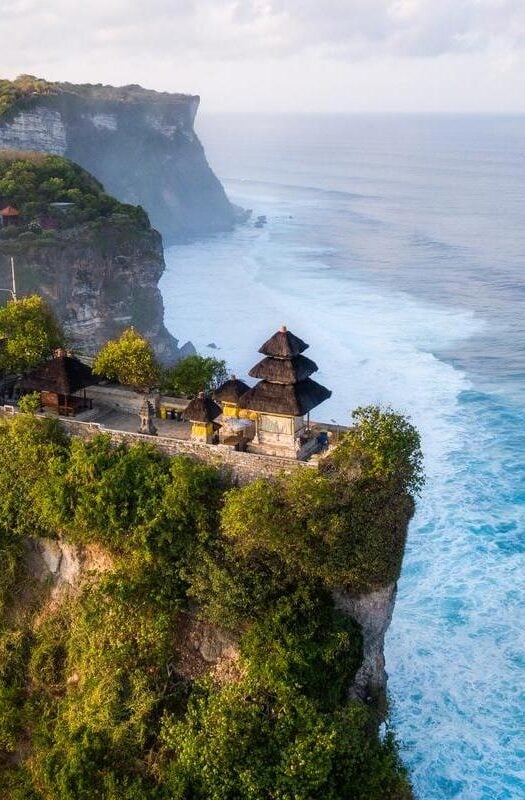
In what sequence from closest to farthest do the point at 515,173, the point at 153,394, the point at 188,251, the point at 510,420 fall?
the point at 153,394 < the point at 510,420 < the point at 188,251 < the point at 515,173

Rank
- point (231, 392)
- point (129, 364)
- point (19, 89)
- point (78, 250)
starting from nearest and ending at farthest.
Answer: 1. point (231, 392)
2. point (129, 364)
3. point (78, 250)
4. point (19, 89)

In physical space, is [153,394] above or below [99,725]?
above

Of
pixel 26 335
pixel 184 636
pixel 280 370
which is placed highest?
pixel 280 370

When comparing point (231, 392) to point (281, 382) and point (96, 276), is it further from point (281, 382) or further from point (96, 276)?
point (96, 276)

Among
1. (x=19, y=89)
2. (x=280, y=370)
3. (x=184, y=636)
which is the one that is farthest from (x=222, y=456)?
(x=19, y=89)

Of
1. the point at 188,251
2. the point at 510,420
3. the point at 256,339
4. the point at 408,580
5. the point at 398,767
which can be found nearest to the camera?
the point at 398,767

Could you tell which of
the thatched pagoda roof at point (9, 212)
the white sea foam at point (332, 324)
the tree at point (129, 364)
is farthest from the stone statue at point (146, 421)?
the thatched pagoda roof at point (9, 212)

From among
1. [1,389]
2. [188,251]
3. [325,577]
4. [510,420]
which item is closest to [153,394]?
[1,389]

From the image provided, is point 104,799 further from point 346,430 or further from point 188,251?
point 188,251
